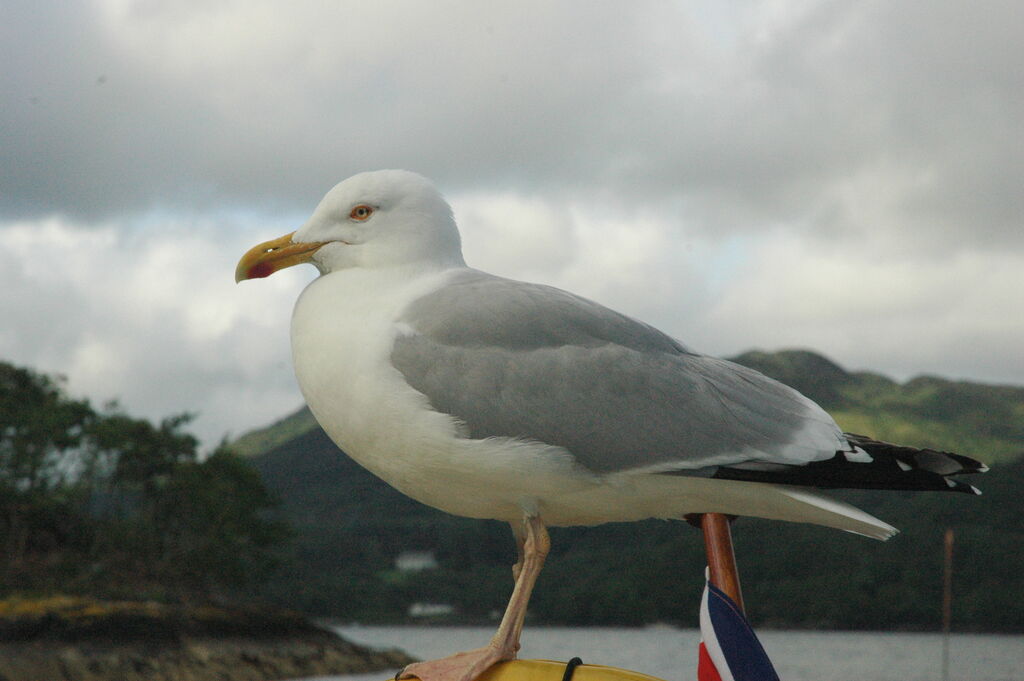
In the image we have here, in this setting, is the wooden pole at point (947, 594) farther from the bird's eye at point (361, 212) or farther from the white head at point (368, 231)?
the bird's eye at point (361, 212)

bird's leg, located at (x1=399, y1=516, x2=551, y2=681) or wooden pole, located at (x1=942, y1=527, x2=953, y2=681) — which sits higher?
wooden pole, located at (x1=942, y1=527, x2=953, y2=681)

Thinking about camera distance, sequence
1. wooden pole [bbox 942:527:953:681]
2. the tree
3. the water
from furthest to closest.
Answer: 1. the water
2. the tree
3. wooden pole [bbox 942:527:953:681]

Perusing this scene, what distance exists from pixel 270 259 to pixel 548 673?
6.61 feet

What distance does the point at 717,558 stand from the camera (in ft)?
Result: 13.0

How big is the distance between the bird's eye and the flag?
2.01 metres

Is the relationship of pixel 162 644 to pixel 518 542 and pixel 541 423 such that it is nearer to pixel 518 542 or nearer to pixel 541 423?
pixel 518 542

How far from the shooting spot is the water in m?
87.8

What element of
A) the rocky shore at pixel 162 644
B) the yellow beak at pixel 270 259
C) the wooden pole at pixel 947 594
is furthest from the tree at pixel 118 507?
the yellow beak at pixel 270 259

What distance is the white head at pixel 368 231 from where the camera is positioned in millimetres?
4414

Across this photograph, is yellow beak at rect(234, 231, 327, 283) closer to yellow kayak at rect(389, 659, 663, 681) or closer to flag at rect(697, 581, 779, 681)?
yellow kayak at rect(389, 659, 663, 681)

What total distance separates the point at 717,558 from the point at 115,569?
66.0 meters

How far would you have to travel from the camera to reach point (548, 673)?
12.3ft

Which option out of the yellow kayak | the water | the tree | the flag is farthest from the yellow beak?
the water

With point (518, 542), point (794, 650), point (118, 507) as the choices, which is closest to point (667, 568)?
point (794, 650)
